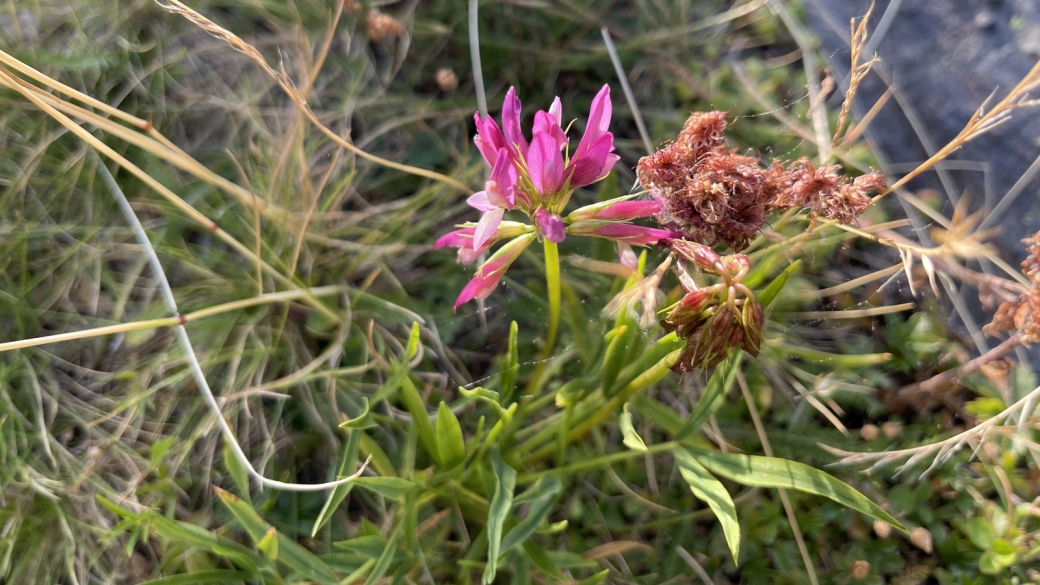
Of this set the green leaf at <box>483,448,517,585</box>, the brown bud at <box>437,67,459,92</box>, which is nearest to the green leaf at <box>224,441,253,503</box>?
the green leaf at <box>483,448,517,585</box>

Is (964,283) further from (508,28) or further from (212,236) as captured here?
(212,236)

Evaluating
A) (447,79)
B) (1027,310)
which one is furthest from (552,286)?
(447,79)

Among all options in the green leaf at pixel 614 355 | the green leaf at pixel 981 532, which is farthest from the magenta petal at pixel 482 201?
the green leaf at pixel 981 532

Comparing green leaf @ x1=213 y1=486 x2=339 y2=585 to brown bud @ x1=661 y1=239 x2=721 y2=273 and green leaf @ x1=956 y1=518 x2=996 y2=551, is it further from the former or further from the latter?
green leaf @ x1=956 y1=518 x2=996 y2=551

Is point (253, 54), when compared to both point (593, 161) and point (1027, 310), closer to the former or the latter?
point (593, 161)

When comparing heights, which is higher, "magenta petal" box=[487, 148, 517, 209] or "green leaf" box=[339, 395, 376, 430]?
"magenta petal" box=[487, 148, 517, 209]

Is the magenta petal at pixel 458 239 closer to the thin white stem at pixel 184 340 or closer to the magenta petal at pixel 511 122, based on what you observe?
the magenta petal at pixel 511 122
